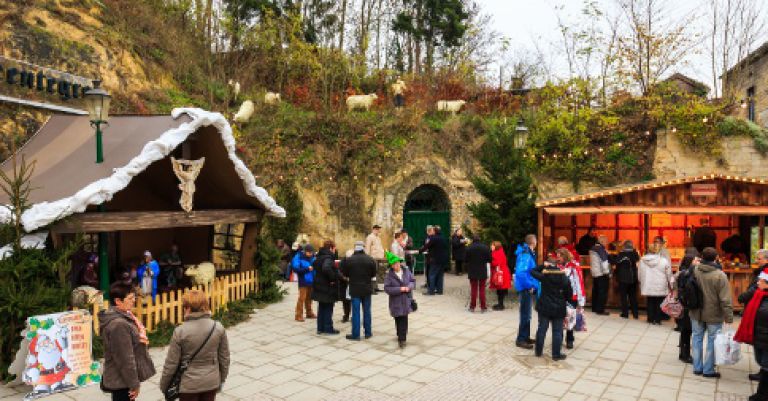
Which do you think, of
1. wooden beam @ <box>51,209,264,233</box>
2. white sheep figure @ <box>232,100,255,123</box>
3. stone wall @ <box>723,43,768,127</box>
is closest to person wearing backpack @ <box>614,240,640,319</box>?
wooden beam @ <box>51,209,264,233</box>

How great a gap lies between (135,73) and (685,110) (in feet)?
64.5

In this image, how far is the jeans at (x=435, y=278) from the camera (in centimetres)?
1220

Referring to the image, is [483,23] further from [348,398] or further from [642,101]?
[348,398]

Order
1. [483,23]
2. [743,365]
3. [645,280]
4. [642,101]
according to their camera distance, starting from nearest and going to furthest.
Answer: [743,365]
[645,280]
[642,101]
[483,23]

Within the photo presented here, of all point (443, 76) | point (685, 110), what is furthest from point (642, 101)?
point (443, 76)

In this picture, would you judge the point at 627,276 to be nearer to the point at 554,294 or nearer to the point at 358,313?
the point at 554,294

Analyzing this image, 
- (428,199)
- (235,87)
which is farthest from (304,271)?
(235,87)

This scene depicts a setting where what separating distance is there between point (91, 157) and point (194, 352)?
223 inches

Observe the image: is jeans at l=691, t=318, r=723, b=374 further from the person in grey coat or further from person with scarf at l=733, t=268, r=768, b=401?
the person in grey coat

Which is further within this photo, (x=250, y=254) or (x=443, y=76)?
(x=443, y=76)

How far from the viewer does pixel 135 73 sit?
1802 centimetres

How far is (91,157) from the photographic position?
314 inches

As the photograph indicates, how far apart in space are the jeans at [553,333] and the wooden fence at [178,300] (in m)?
5.48

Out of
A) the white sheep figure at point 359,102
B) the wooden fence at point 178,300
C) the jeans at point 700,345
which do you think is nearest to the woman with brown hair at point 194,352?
the wooden fence at point 178,300
